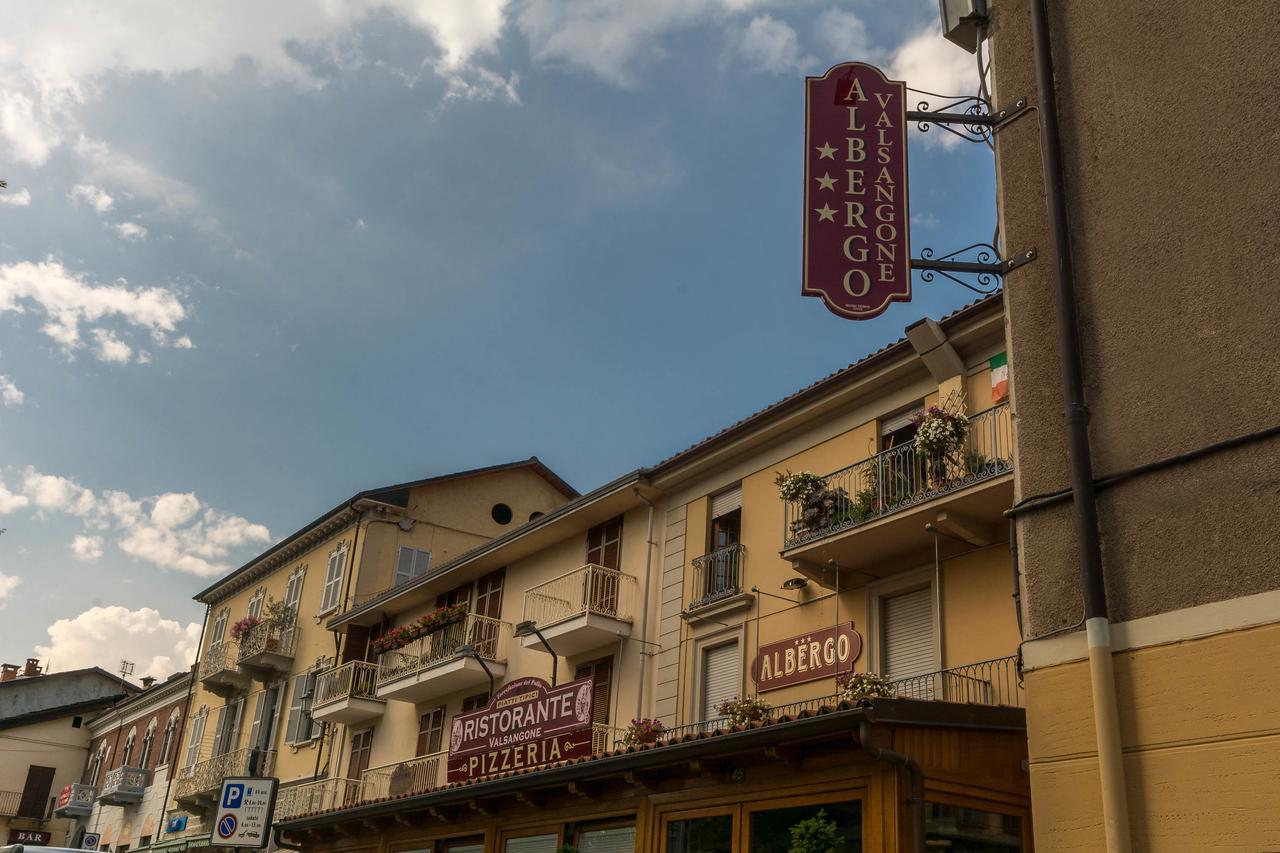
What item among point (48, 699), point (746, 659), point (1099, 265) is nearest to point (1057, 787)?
point (1099, 265)

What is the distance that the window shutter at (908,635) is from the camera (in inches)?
555

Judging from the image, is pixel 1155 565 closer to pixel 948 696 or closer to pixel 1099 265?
pixel 1099 265

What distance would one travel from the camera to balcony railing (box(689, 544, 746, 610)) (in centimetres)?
1734

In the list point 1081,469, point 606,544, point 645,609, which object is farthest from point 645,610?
point 1081,469

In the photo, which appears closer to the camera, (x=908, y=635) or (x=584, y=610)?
(x=908, y=635)

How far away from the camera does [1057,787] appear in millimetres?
6172

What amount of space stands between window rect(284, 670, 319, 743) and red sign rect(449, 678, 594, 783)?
14029 millimetres

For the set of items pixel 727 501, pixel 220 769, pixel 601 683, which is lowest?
pixel 220 769

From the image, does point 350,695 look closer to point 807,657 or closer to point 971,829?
point 807,657

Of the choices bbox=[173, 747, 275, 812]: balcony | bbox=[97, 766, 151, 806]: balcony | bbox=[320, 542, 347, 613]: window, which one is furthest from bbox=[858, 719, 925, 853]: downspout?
bbox=[97, 766, 151, 806]: balcony

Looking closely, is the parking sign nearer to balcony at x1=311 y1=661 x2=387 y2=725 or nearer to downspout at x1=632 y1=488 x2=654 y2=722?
downspout at x1=632 y1=488 x2=654 y2=722

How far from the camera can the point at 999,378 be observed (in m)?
13.8

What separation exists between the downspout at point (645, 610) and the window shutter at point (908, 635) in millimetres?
5016

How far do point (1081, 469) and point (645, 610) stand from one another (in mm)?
13071
